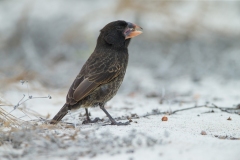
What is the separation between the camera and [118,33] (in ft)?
19.2

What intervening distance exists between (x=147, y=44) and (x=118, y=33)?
454 cm

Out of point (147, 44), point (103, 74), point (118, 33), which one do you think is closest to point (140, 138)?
point (103, 74)

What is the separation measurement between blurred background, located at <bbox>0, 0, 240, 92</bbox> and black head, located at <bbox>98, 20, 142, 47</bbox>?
2.49 metres

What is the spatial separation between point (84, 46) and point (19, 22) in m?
1.65

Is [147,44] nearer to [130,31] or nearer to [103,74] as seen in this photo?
[130,31]

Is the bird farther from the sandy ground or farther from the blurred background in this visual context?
the blurred background

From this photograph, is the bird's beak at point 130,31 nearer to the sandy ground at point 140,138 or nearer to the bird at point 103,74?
the bird at point 103,74

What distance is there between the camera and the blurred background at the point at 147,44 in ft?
29.3

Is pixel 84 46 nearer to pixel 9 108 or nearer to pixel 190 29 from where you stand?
pixel 190 29

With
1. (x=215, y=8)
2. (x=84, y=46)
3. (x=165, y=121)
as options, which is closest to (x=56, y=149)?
(x=165, y=121)

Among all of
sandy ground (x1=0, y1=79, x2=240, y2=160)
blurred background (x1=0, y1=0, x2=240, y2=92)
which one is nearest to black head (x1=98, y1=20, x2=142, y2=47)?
sandy ground (x1=0, y1=79, x2=240, y2=160)

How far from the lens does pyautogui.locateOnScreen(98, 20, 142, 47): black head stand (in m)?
5.84

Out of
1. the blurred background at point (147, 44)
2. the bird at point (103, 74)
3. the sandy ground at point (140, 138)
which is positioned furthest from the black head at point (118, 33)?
the blurred background at point (147, 44)

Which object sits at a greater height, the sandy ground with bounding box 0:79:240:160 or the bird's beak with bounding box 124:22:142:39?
the bird's beak with bounding box 124:22:142:39
